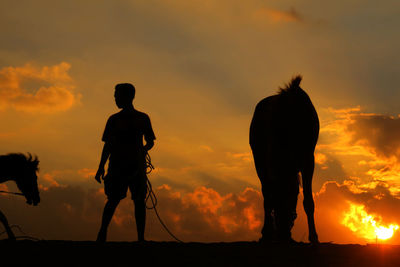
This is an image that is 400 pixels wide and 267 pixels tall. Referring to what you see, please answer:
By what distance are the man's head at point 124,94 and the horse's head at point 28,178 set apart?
20.7 feet

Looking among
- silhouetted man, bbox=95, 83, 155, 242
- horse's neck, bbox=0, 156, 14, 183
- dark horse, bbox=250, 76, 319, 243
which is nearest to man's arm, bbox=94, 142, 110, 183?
silhouetted man, bbox=95, 83, 155, 242

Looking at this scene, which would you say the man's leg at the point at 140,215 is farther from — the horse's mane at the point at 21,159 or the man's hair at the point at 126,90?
the horse's mane at the point at 21,159

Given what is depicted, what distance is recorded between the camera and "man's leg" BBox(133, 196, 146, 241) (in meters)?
9.01

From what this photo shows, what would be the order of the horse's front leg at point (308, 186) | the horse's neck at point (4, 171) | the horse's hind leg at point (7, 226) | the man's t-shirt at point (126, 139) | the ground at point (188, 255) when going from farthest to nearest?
the horse's neck at point (4, 171) < the horse's hind leg at point (7, 226) < the horse's front leg at point (308, 186) < the man's t-shirt at point (126, 139) < the ground at point (188, 255)

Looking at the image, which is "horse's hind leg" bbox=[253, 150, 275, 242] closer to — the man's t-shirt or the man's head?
the man's t-shirt

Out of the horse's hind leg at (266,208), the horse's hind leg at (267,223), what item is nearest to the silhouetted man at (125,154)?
the horse's hind leg at (266,208)

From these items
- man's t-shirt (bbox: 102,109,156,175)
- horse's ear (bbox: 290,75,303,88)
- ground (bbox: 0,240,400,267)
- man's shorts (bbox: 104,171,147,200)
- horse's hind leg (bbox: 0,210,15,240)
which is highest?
horse's ear (bbox: 290,75,303,88)

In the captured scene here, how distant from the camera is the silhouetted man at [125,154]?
9016 millimetres

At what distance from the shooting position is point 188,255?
7.12 metres

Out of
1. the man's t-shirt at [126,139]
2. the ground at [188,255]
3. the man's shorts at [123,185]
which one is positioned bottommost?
the ground at [188,255]

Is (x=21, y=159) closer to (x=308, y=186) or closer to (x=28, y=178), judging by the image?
(x=28, y=178)

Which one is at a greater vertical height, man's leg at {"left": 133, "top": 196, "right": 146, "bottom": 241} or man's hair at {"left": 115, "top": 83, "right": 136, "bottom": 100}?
man's hair at {"left": 115, "top": 83, "right": 136, "bottom": 100}

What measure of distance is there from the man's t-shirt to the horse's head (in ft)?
19.7

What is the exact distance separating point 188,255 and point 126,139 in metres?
2.78
